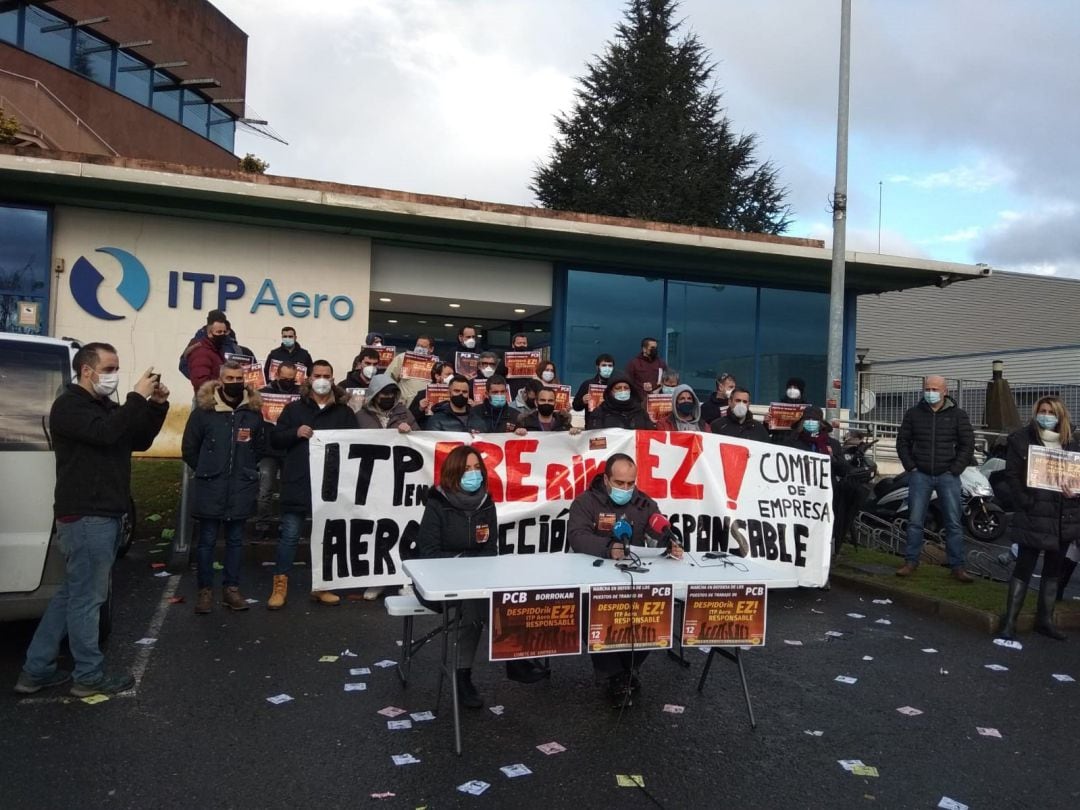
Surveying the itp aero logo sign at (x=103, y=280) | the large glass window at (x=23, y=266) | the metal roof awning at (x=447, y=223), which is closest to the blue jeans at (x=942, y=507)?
the metal roof awning at (x=447, y=223)

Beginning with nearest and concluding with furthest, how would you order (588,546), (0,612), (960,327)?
(0,612) < (588,546) < (960,327)

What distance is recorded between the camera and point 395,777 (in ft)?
12.8

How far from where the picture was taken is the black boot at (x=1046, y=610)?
6.76 meters

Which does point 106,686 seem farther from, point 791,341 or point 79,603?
point 791,341

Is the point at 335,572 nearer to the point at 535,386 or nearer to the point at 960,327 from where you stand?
the point at 535,386

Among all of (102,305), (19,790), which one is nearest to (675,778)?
(19,790)

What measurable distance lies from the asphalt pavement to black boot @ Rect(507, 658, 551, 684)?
11 centimetres

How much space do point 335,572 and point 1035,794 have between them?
16.8ft

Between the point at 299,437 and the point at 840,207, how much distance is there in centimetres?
932

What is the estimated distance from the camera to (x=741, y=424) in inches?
343

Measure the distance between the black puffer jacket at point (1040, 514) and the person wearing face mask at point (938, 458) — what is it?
50.8 inches

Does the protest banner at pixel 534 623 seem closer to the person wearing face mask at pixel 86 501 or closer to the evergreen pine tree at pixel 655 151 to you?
the person wearing face mask at pixel 86 501

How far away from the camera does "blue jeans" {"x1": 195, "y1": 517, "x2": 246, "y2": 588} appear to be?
257 inches

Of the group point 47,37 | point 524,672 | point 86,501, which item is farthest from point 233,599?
point 47,37
